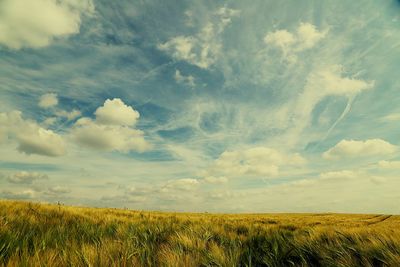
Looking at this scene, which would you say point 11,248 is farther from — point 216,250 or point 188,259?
point 216,250

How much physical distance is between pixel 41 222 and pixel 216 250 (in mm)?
3290

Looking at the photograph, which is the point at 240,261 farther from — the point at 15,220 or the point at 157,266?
the point at 15,220

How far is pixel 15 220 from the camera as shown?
4156 millimetres

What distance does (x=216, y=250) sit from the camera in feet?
9.29

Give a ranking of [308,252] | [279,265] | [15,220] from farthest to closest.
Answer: [15,220] < [308,252] < [279,265]

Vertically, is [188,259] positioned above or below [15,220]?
below

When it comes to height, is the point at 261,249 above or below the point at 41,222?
below

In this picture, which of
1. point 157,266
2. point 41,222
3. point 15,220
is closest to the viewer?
point 157,266

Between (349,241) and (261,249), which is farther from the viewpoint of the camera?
(261,249)

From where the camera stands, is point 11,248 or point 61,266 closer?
point 61,266

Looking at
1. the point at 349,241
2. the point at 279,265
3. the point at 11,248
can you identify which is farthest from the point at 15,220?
the point at 349,241

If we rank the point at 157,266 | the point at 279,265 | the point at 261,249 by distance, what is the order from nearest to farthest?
the point at 157,266 < the point at 279,265 < the point at 261,249

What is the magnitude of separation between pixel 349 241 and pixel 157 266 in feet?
6.81

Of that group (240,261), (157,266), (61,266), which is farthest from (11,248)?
(240,261)
